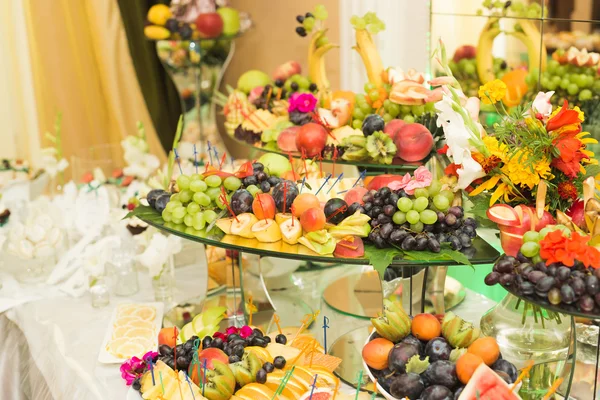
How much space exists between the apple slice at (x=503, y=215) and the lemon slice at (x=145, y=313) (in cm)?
97

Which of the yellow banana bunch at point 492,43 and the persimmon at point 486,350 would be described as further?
the yellow banana bunch at point 492,43

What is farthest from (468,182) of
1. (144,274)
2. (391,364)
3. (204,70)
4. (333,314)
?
(204,70)

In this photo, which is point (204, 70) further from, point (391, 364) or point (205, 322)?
point (391, 364)

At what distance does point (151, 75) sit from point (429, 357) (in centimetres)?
283

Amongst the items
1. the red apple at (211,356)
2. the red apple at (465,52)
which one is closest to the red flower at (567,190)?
the red apple at (211,356)

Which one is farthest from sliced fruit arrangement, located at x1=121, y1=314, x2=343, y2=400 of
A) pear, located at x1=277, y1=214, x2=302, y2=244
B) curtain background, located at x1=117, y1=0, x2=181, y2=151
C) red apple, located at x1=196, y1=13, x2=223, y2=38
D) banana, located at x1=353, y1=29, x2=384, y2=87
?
curtain background, located at x1=117, y1=0, x2=181, y2=151

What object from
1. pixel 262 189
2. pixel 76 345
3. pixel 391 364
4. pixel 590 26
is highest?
pixel 590 26

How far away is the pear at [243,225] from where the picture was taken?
144 cm

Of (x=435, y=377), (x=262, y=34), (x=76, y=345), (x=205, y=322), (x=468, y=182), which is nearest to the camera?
(x=435, y=377)

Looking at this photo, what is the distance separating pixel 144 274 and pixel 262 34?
71.1 inches

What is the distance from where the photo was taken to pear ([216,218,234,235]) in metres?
1.46

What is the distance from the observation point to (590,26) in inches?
77.4

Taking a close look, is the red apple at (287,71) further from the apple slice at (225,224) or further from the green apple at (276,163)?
the apple slice at (225,224)

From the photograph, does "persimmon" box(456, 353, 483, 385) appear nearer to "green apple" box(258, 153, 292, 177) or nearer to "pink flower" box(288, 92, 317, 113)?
"green apple" box(258, 153, 292, 177)
